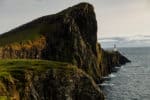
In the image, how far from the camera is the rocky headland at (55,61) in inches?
3894

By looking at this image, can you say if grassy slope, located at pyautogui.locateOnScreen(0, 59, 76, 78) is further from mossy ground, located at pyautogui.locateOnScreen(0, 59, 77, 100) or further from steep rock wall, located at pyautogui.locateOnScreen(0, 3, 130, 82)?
steep rock wall, located at pyautogui.locateOnScreen(0, 3, 130, 82)

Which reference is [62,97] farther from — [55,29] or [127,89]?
[55,29]

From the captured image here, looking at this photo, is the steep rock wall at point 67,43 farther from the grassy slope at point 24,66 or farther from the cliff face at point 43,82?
the cliff face at point 43,82

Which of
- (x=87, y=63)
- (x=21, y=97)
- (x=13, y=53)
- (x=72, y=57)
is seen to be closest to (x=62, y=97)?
(x=21, y=97)

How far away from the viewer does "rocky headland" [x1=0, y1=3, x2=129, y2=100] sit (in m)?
98.9

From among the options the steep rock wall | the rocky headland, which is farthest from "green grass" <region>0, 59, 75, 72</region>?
the steep rock wall

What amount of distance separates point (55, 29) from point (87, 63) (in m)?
21.1

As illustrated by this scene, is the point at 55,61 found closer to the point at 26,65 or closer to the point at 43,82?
the point at 26,65

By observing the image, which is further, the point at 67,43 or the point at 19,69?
the point at 67,43

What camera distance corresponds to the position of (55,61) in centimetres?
15212

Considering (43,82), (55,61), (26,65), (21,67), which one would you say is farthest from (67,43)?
(43,82)

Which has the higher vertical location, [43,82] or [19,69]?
[19,69]

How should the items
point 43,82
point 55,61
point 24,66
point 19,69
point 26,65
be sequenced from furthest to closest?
point 55,61, point 26,65, point 24,66, point 43,82, point 19,69

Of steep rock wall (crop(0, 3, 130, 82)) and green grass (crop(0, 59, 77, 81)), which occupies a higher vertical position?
steep rock wall (crop(0, 3, 130, 82))
